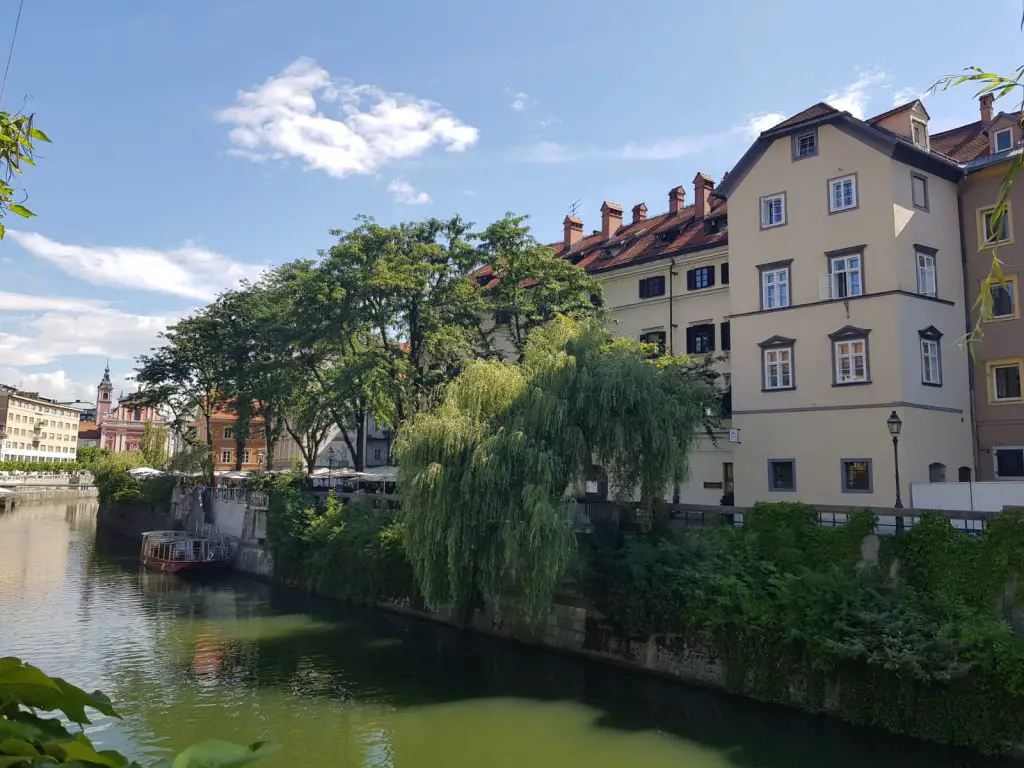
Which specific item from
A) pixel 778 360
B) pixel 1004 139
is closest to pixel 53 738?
pixel 778 360

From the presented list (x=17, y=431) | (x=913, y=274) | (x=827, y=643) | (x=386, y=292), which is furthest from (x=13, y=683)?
(x=17, y=431)

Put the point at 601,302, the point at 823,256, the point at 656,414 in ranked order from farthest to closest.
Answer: the point at 601,302, the point at 823,256, the point at 656,414

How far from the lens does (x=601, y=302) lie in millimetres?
33844

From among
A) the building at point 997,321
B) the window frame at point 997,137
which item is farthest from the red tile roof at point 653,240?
the window frame at point 997,137

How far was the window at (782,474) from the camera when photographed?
78.6 feet

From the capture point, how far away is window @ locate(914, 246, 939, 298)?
23.3 meters

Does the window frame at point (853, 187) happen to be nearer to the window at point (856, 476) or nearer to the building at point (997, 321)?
the building at point (997, 321)

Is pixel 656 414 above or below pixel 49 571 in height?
above

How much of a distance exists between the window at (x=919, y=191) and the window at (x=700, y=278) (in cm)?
810

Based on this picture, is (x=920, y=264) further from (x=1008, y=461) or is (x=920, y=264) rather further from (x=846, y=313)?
(x=1008, y=461)

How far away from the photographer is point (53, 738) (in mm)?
2047

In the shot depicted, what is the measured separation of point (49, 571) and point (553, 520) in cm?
2821

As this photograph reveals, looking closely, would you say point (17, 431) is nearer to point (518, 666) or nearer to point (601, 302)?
point (601, 302)

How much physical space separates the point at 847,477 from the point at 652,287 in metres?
Answer: 12.5
